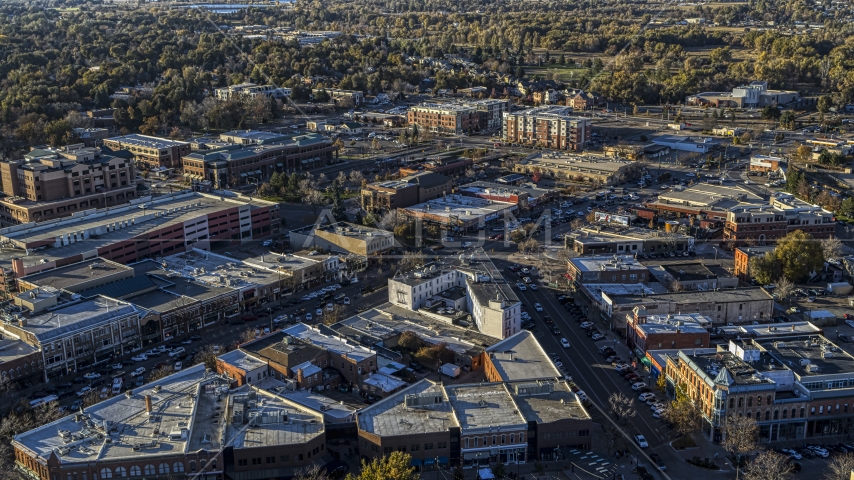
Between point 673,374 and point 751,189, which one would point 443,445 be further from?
point 751,189

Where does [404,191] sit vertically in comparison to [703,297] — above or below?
above

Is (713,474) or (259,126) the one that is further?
(259,126)

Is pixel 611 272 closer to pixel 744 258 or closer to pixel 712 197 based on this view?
pixel 744 258

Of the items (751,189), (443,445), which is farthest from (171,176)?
(443,445)

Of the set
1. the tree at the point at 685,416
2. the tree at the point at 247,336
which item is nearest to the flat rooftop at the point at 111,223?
the tree at the point at 247,336

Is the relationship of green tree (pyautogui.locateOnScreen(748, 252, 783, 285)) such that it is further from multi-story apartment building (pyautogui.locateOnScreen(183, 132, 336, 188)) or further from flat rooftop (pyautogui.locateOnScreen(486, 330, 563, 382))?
multi-story apartment building (pyautogui.locateOnScreen(183, 132, 336, 188))

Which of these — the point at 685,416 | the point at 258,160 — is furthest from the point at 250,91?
the point at 685,416
